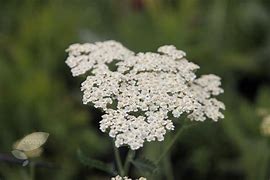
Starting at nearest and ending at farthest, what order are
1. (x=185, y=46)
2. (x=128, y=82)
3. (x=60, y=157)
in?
1. (x=128, y=82)
2. (x=60, y=157)
3. (x=185, y=46)

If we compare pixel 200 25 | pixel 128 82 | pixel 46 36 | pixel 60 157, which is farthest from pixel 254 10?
pixel 128 82

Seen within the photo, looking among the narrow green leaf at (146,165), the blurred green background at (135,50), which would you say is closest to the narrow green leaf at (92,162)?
the narrow green leaf at (146,165)

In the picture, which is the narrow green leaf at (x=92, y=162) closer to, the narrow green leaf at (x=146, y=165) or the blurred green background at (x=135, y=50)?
the narrow green leaf at (x=146, y=165)

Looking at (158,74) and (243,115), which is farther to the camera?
(243,115)

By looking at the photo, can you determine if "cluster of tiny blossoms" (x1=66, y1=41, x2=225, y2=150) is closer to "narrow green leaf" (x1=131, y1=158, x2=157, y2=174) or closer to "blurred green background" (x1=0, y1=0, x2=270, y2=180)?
"narrow green leaf" (x1=131, y1=158, x2=157, y2=174)

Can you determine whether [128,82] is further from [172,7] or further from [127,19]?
[172,7]
